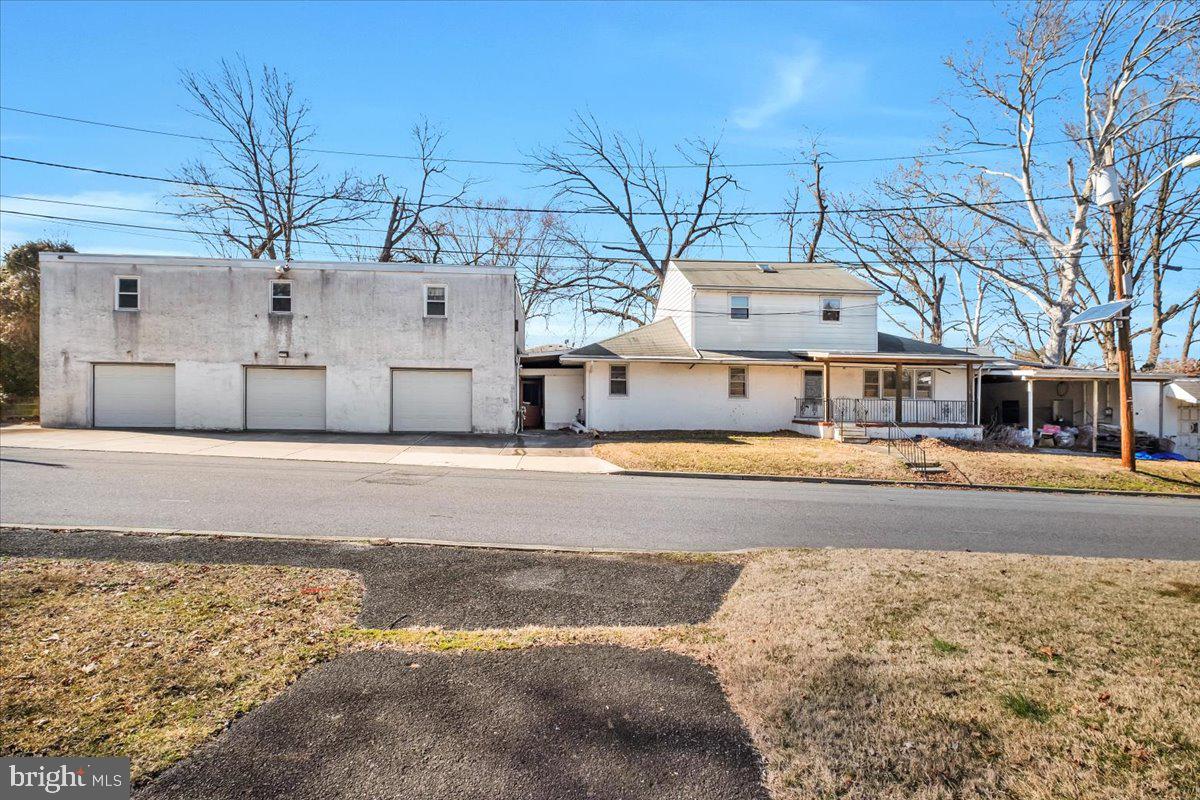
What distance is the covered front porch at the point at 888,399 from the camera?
20.9 meters

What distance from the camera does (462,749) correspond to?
9.82 feet

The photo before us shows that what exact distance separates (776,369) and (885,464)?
25.7 feet

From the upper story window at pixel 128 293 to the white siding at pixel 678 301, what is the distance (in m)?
19.3

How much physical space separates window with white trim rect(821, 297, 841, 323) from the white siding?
17.5 ft

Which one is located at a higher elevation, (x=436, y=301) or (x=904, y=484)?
(x=436, y=301)

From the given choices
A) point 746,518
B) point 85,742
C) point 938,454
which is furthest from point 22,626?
point 938,454

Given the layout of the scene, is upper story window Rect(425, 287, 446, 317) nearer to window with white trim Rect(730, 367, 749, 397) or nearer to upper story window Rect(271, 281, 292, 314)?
upper story window Rect(271, 281, 292, 314)

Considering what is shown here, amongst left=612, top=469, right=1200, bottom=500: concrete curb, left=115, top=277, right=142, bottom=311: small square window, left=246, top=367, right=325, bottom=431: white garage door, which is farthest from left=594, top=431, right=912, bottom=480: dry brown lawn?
left=115, top=277, right=142, bottom=311: small square window

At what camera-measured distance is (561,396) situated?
23.7 m

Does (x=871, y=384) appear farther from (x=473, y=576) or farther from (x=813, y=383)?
(x=473, y=576)

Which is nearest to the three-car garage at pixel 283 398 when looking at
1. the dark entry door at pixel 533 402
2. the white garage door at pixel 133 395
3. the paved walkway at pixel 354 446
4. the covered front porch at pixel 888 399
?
the white garage door at pixel 133 395

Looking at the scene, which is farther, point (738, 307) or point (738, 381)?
point (738, 307)

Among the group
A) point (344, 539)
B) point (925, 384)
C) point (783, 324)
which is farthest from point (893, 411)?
point (344, 539)

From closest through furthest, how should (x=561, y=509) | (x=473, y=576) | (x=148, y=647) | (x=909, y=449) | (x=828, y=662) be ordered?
1. (x=828, y=662)
2. (x=148, y=647)
3. (x=473, y=576)
4. (x=561, y=509)
5. (x=909, y=449)
